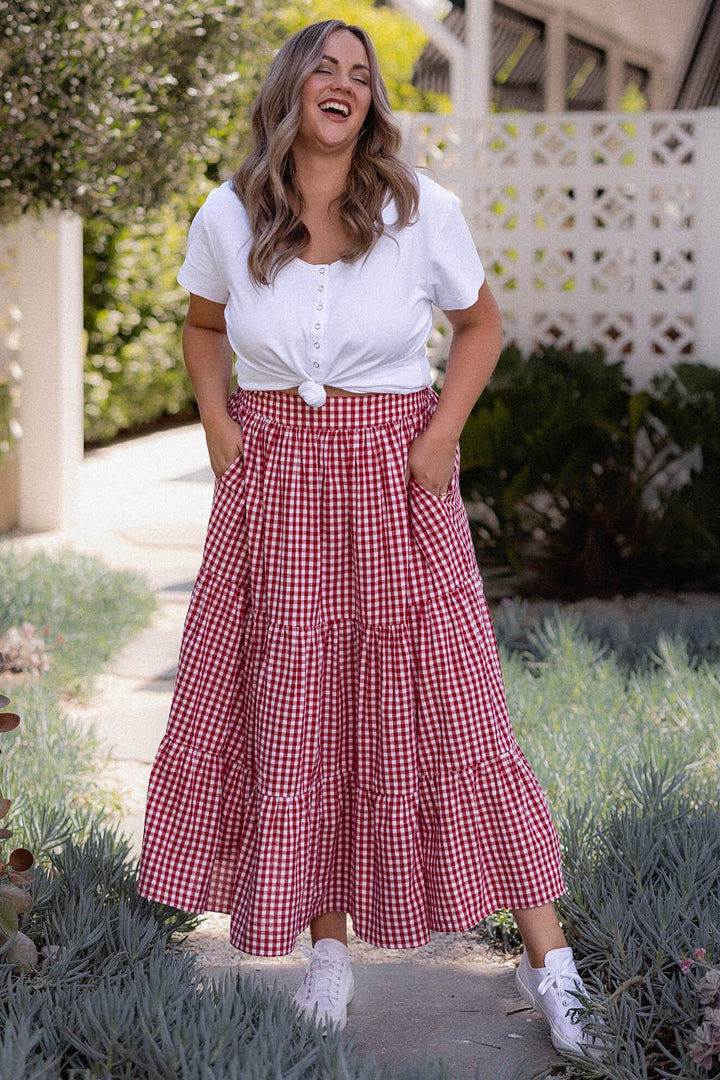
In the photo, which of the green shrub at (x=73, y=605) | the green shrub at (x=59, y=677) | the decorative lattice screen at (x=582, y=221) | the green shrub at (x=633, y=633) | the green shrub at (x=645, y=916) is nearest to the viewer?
the green shrub at (x=645, y=916)

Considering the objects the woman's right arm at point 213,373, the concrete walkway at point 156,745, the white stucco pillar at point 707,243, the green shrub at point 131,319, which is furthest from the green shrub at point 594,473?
the green shrub at point 131,319

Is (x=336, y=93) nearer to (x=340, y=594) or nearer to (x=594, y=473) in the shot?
(x=340, y=594)

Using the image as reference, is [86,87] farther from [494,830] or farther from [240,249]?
[494,830]

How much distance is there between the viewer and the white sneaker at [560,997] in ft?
6.37

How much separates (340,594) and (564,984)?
0.72 metres

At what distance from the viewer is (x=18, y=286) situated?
21.0ft

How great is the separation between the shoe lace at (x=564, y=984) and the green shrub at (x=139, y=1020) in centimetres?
36

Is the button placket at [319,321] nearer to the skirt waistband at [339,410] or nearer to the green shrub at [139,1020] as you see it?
the skirt waistband at [339,410]

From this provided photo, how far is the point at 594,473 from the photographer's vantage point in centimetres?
504

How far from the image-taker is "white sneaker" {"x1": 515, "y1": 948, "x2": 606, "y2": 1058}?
1940 mm

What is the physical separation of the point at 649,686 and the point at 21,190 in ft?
12.8

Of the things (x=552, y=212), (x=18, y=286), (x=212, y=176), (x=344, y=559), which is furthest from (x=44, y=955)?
(x=212, y=176)

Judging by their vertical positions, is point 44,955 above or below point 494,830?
below

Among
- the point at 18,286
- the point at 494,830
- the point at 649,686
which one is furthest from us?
the point at 18,286
